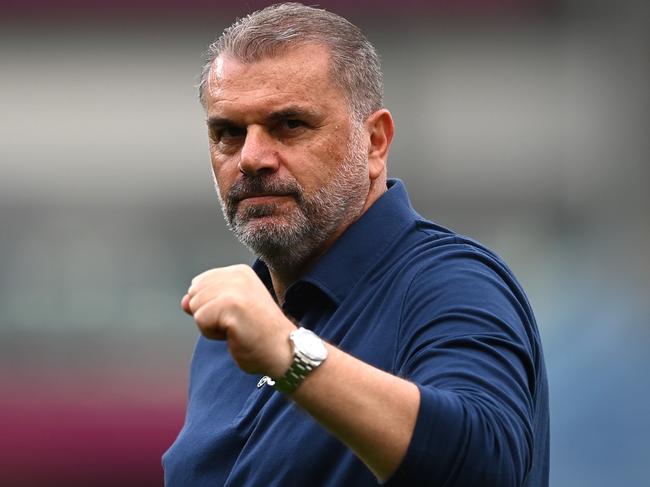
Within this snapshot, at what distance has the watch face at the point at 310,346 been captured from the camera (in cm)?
139

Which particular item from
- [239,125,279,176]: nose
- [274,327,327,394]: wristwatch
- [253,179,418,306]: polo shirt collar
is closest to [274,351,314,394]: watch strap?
[274,327,327,394]: wristwatch

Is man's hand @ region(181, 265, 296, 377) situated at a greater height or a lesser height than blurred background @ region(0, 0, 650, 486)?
greater

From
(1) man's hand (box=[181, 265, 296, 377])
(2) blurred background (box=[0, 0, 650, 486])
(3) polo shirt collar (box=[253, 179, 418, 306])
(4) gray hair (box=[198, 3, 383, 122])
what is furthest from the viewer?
(2) blurred background (box=[0, 0, 650, 486])

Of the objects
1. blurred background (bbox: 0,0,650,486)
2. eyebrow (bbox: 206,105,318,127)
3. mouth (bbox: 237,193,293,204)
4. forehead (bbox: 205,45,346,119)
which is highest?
forehead (bbox: 205,45,346,119)

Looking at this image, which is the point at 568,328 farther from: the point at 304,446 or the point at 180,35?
the point at 304,446

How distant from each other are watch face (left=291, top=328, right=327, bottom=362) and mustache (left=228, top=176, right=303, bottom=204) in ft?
1.86

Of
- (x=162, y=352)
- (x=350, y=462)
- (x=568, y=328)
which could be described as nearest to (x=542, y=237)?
(x=568, y=328)

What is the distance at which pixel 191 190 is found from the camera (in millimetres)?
6254

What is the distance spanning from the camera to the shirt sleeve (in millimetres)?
1387

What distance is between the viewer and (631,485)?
16.5ft

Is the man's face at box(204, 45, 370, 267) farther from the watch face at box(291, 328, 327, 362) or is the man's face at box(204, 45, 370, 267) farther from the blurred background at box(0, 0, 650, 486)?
the blurred background at box(0, 0, 650, 486)

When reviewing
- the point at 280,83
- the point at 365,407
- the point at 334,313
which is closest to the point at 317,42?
the point at 280,83

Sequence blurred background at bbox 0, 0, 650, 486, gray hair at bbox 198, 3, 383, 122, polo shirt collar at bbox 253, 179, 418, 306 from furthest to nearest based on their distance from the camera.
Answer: blurred background at bbox 0, 0, 650, 486 → gray hair at bbox 198, 3, 383, 122 → polo shirt collar at bbox 253, 179, 418, 306

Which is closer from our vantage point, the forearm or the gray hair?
the forearm
